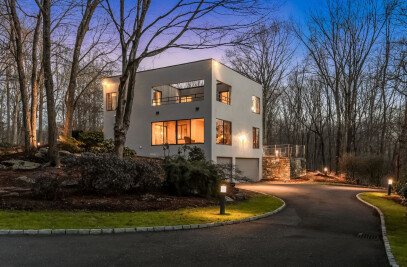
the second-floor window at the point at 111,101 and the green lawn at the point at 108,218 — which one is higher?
the second-floor window at the point at 111,101

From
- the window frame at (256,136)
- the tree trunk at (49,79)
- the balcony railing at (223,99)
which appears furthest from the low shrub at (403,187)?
the tree trunk at (49,79)

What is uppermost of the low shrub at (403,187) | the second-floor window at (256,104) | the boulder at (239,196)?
the second-floor window at (256,104)

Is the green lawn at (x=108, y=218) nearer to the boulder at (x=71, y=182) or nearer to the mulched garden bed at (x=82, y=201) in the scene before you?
the mulched garden bed at (x=82, y=201)

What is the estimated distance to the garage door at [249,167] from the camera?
24.9 m

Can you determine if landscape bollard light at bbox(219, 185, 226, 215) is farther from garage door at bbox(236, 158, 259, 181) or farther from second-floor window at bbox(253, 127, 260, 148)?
second-floor window at bbox(253, 127, 260, 148)

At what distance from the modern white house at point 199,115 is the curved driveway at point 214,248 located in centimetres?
1342

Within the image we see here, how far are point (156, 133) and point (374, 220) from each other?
656 inches

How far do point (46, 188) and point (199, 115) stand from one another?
42.4 ft

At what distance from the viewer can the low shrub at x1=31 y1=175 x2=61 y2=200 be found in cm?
968

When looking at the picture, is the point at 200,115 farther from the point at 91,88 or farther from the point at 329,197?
the point at 91,88

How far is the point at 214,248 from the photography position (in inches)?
230

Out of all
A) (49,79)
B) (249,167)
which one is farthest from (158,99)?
(49,79)

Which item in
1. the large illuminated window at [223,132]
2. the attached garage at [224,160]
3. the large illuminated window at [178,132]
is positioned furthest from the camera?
the large illuminated window at [178,132]

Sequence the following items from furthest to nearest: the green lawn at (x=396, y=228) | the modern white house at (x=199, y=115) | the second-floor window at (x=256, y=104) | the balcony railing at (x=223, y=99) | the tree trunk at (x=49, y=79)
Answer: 1. the second-floor window at (x=256, y=104)
2. the balcony railing at (x=223, y=99)
3. the modern white house at (x=199, y=115)
4. the tree trunk at (x=49, y=79)
5. the green lawn at (x=396, y=228)
